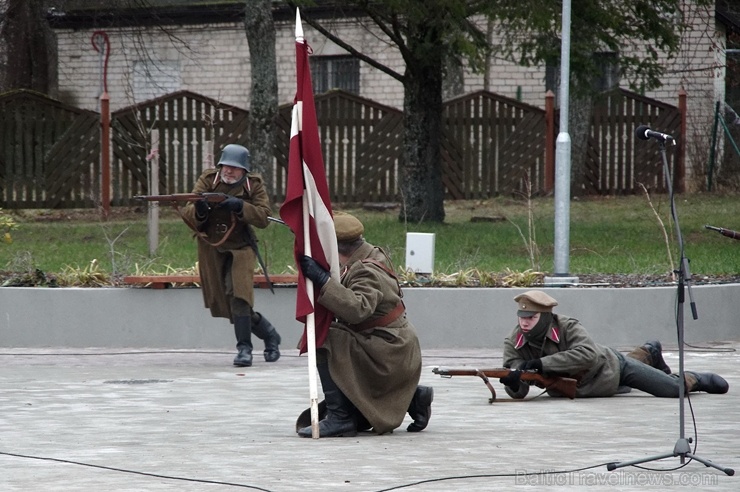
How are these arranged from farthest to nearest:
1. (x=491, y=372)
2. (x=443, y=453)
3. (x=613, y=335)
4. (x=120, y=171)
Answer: (x=120, y=171) < (x=613, y=335) < (x=491, y=372) < (x=443, y=453)

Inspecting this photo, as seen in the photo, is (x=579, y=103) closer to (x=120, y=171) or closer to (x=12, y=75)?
(x=120, y=171)

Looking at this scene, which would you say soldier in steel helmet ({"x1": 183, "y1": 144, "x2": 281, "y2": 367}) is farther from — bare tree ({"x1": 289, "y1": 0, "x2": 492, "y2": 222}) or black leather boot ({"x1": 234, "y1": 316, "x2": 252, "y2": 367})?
bare tree ({"x1": 289, "y1": 0, "x2": 492, "y2": 222})

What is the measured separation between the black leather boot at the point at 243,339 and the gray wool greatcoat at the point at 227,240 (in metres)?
0.13

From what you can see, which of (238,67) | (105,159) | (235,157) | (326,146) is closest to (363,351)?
(235,157)

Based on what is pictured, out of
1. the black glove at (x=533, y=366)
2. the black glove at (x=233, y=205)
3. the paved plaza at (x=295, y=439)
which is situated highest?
the black glove at (x=233, y=205)

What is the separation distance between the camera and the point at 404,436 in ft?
25.9

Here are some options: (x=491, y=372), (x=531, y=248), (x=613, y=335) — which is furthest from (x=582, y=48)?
(x=491, y=372)

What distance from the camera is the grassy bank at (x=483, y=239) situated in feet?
49.0

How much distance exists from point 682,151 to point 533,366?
1875 cm

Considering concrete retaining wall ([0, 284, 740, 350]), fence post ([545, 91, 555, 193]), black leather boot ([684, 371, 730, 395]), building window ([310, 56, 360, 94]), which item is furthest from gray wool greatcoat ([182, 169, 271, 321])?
building window ([310, 56, 360, 94])

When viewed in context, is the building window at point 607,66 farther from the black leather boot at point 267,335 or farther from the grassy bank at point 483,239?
the black leather boot at point 267,335

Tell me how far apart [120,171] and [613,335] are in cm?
1351

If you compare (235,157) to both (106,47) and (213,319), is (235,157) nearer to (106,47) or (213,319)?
(213,319)

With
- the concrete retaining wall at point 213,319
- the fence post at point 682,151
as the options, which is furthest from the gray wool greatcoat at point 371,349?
the fence post at point 682,151
